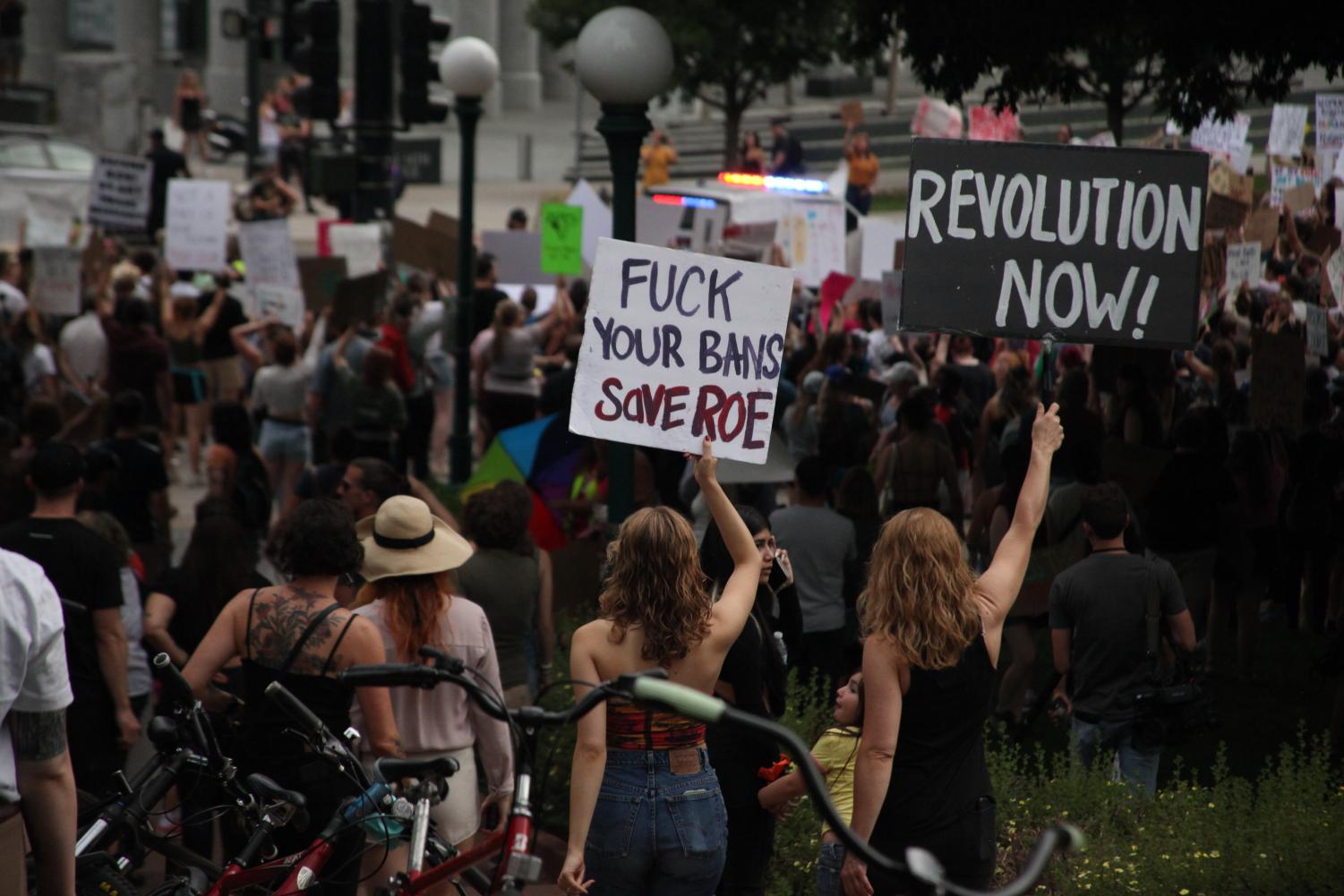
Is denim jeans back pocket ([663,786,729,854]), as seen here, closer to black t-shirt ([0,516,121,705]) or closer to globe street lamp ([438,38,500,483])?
black t-shirt ([0,516,121,705])

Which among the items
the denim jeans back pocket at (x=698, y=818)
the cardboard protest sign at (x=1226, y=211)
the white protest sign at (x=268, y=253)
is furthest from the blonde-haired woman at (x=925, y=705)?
the white protest sign at (x=268, y=253)

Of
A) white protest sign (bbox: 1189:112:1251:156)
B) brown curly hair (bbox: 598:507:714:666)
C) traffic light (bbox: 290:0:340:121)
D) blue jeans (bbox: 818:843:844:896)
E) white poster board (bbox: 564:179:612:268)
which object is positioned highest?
traffic light (bbox: 290:0:340:121)

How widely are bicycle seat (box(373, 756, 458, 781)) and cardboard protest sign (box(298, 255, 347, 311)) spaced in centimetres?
1119

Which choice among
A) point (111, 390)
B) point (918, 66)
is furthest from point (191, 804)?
point (111, 390)

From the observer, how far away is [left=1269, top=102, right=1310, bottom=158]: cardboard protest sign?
16500 mm

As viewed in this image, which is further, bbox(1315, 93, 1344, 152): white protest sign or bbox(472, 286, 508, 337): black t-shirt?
bbox(472, 286, 508, 337): black t-shirt

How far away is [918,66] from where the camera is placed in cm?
948

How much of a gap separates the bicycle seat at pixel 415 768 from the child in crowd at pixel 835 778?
4.43ft

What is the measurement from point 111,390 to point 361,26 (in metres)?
3.55

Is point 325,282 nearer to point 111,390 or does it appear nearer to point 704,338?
point 111,390

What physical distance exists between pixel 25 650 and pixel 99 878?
51.9 inches

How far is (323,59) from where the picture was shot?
14.3 meters

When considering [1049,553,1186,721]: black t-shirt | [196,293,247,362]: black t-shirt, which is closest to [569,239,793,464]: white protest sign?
[1049,553,1186,721]: black t-shirt

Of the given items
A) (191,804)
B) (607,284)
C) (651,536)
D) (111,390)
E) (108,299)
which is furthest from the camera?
(108,299)
